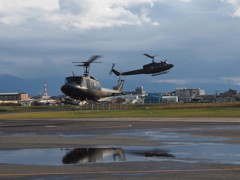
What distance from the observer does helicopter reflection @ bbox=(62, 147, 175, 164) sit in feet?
49.5

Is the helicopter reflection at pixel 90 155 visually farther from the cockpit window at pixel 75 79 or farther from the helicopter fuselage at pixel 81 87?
the cockpit window at pixel 75 79

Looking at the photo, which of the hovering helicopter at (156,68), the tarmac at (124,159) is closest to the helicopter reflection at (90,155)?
the tarmac at (124,159)

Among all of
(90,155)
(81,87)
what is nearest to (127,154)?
(90,155)

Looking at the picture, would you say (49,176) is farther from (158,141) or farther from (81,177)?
(158,141)

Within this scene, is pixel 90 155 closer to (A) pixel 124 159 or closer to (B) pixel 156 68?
(A) pixel 124 159

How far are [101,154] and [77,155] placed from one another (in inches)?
33.1

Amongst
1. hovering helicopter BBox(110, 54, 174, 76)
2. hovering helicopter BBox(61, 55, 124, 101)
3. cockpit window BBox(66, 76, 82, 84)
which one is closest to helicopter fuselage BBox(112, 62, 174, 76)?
hovering helicopter BBox(110, 54, 174, 76)

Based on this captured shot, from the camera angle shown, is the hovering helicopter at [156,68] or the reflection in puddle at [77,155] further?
the hovering helicopter at [156,68]

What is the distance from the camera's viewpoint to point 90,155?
16297 millimetres

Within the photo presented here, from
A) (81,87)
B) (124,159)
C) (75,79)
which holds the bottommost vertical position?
(124,159)

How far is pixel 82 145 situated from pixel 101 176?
26.3 ft

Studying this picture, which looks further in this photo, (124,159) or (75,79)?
(75,79)

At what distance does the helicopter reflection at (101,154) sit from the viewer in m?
15.1

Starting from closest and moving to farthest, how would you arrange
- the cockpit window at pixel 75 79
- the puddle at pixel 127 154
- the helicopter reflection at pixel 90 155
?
the puddle at pixel 127 154 < the helicopter reflection at pixel 90 155 < the cockpit window at pixel 75 79
